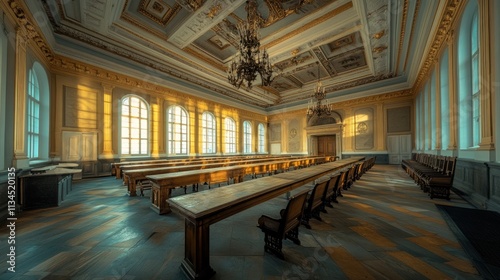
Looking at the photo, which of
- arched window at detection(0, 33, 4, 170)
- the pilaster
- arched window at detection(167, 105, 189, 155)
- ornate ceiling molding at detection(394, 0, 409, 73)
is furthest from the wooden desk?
ornate ceiling molding at detection(394, 0, 409, 73)

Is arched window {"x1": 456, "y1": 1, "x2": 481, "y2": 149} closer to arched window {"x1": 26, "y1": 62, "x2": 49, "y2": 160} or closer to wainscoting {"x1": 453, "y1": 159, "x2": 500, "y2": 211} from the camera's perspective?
wainscoting {"x1": 453, "y1": 159, "x2": 500, "y2": 211}

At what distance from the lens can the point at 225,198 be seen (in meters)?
1.80

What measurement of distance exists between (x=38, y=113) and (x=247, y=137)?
38.7 feet

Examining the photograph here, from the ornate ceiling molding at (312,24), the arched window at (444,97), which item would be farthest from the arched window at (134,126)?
the arched window at (444,97)

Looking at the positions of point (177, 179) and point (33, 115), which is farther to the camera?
point (33, 115)

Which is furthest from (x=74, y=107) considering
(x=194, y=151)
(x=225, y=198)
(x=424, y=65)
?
(x=424, y=65)

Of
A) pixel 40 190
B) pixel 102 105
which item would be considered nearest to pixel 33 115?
pixel 102 105

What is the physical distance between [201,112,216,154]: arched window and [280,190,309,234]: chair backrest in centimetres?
1052

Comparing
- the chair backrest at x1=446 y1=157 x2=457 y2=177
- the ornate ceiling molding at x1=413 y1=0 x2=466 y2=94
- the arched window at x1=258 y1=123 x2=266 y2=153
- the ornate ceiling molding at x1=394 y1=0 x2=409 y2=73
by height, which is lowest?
the chair backrest at x1=446 y1=157 x2=457 y2=177

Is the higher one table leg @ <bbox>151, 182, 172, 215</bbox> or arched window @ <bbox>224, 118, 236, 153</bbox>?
arched window @ <bbox>224, 118, 236, 153</bbox>

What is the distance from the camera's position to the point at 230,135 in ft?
46.4

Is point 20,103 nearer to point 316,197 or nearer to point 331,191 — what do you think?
point 316,197

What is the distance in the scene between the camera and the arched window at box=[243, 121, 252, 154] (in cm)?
1533

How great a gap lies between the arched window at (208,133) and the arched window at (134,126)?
11.4 ft
